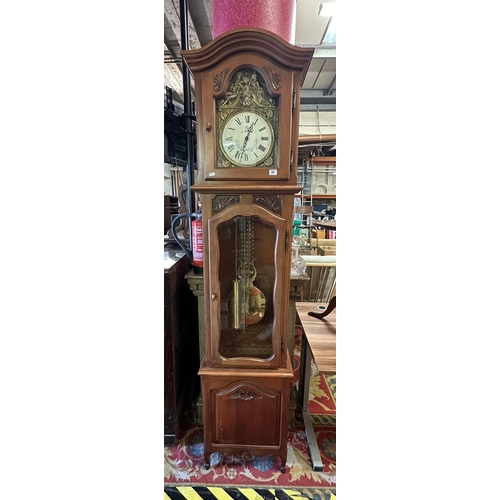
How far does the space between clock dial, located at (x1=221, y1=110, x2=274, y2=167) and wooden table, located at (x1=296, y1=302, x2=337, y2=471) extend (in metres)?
0.81

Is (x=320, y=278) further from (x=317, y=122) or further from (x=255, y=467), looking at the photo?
(x=317, y=122)

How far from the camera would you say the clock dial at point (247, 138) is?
1068 mm

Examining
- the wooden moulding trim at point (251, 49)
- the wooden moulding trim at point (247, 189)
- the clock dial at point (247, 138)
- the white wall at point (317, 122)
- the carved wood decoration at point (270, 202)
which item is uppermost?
the white wall at point (317, 122)

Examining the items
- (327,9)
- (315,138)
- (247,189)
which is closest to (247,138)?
(247,189)

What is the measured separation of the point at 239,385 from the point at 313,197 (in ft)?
19.6

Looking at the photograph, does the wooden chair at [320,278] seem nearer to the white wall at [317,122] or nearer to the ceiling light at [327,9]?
the ceiling light at [327,9]

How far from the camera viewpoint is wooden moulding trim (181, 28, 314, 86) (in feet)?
3.19

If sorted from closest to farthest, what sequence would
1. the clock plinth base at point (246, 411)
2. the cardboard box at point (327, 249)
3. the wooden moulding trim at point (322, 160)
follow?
the clock plinth base at point (246, 411)
the cardboard box at point (327, 249)
the wooden moulding trim at point (322, 160)

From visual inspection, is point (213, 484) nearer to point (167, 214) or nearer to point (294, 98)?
point (294, 98)

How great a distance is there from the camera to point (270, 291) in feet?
3.94

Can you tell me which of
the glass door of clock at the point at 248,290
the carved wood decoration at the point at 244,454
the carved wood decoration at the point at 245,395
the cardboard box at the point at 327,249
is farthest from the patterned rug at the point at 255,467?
the cardboard box at the point at 327,249

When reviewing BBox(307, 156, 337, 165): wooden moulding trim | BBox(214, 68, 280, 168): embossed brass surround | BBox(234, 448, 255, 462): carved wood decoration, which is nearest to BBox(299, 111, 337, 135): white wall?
BBox(307, 156, 337, 165): wooden moulding trim

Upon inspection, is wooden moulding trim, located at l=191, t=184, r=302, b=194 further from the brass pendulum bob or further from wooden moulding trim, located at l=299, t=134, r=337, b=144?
wooden moulding trim, located at l=299, t=134, r=337, b=144

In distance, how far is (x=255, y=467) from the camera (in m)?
1.32
